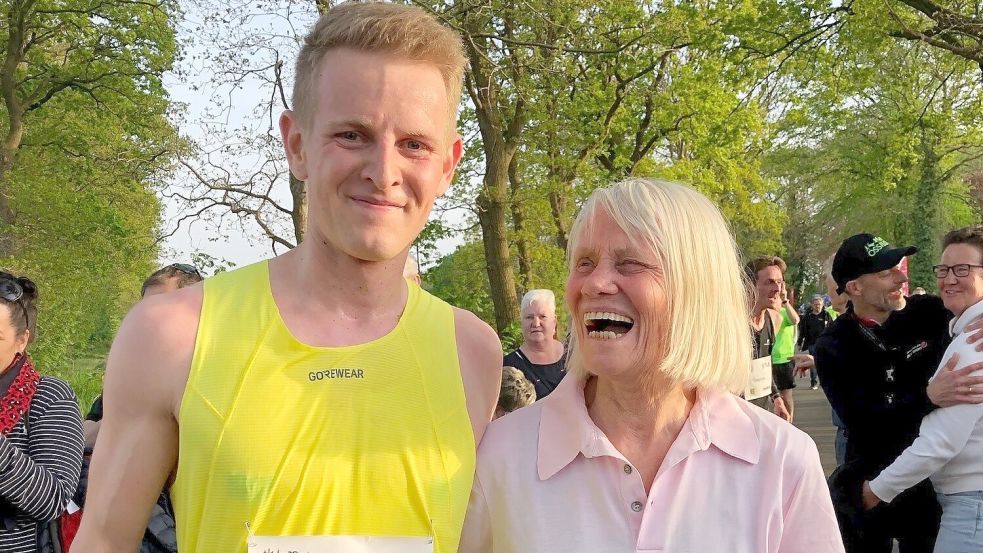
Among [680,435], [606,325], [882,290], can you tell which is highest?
[882,290]

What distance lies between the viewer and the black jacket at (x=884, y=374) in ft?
13.8

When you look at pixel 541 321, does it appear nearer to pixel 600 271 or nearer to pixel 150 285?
pixel 150 285

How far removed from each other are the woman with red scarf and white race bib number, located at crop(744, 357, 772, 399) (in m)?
4.21

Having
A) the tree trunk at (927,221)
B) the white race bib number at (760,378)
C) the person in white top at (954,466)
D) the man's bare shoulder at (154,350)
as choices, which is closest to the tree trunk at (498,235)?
the white race bib number at (760,378)

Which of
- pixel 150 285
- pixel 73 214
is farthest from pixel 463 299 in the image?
pixel 150 285

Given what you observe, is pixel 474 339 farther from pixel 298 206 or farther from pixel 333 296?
pixel 298 206

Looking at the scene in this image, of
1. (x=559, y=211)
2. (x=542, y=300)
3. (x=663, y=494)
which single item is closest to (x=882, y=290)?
(x=542, y=300)

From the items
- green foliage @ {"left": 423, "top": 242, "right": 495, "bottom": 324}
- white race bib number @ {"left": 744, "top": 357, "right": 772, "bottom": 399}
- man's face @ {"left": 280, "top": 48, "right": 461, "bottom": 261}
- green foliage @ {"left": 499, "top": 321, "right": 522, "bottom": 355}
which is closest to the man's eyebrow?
man's face @ {"left": 280, "top": 48, "right": 461, "bottom": 261}

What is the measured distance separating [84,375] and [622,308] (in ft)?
41.7

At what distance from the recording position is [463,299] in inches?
632

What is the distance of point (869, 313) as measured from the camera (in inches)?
182

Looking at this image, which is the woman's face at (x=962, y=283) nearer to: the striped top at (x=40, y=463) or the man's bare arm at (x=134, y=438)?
the man's bare arm at (x=134, y=438)

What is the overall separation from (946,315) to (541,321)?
111 inches

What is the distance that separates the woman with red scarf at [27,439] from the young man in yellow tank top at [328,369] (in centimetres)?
181
